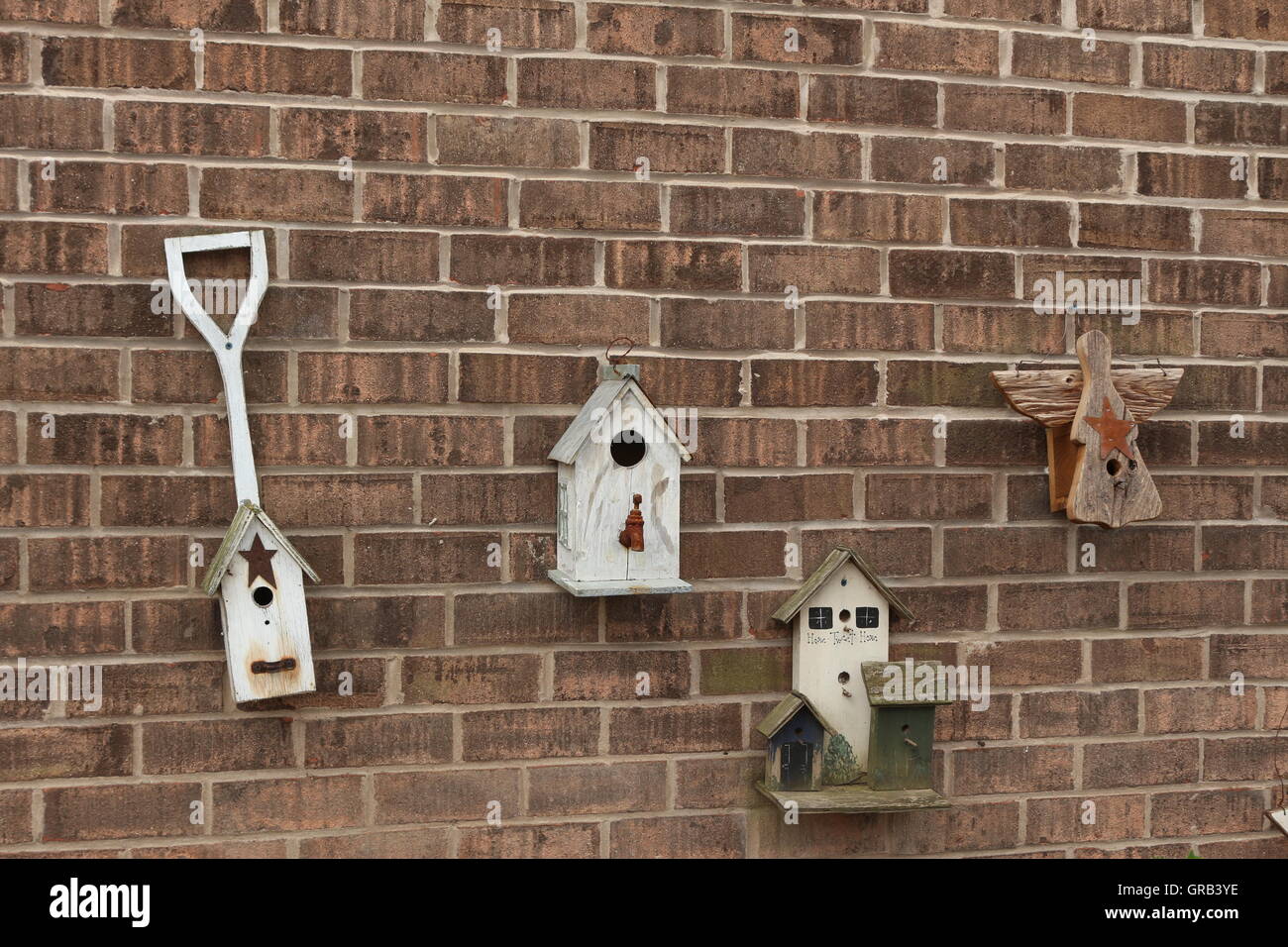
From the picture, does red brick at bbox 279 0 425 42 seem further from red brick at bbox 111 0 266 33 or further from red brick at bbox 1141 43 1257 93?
red brick at bbox 1141 43 1257 93

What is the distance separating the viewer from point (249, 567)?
2596mm

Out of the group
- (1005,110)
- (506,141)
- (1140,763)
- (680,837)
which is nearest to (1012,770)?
(1140,763)

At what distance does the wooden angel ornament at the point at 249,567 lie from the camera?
8.50 ft

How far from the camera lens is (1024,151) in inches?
119

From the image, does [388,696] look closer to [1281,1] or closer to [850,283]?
[850,283]

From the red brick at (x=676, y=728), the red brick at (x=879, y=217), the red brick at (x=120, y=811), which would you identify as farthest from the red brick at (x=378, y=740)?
the red brick at (x=879, y=217)

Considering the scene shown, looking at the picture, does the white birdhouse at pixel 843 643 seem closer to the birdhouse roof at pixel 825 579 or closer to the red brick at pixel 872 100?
the birdhouse roof at pixel 825 579

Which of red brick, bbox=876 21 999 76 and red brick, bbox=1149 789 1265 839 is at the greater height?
red brick, bbox=876 21 999 76

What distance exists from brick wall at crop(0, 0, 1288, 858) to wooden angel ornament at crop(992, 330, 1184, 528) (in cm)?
16

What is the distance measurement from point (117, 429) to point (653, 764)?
1453mm

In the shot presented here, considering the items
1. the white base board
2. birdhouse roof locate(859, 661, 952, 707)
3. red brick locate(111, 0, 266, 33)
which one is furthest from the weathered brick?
birdhouse roof locate(859, 661, 952, 707)

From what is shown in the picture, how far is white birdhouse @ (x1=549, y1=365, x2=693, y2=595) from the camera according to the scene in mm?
2662

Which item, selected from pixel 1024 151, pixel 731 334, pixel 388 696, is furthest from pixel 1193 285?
pixel 388 696

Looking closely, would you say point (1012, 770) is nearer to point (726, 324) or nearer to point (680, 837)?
point (680, 837)
